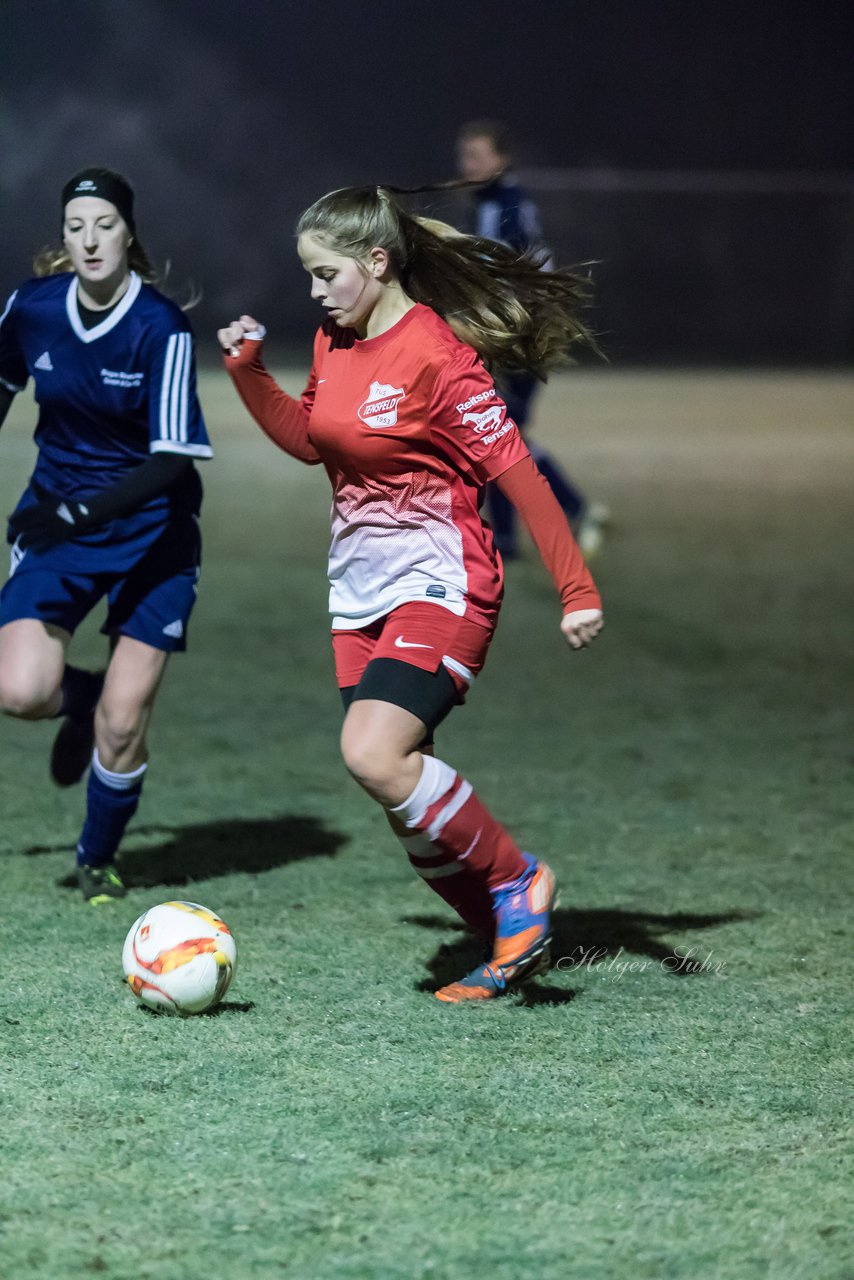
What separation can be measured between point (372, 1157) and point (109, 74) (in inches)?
878

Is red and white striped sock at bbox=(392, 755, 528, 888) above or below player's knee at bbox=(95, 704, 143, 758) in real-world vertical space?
above

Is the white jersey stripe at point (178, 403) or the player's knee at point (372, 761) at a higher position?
the white jersey stripe at point (178, 403)

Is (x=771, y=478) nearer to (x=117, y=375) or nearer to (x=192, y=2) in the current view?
(x=117, y=375)

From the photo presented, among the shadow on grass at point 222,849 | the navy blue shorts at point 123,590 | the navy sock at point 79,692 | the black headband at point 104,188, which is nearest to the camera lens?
the black headband at point 104,188

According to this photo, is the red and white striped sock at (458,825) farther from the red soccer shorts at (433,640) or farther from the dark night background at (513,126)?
the dark night background at (513,126)

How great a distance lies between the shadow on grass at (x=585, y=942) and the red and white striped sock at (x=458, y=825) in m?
0.30

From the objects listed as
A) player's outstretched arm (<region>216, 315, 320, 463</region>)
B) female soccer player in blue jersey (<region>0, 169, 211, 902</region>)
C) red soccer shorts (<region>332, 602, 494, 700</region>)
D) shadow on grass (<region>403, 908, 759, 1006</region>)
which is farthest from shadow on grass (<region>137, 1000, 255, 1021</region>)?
player's outstretched arm (<region>216, 315, 320, 463</region>)

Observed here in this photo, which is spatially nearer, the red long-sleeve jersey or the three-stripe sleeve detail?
the red long-sleeve jersey

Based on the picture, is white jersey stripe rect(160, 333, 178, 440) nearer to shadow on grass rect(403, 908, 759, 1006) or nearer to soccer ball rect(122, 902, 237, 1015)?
soccer ball rect(122, 902, 237, 1015)

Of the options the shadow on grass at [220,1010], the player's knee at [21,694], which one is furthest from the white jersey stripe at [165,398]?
the shadow on grass at [220,1010]

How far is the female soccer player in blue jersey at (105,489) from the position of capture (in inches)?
165

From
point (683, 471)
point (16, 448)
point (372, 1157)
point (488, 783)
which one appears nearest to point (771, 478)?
point (683, 471)

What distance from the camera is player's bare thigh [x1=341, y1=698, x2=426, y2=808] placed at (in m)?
3.43

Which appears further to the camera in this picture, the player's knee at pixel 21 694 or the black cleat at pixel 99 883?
the black cleat at pixel 99 883
